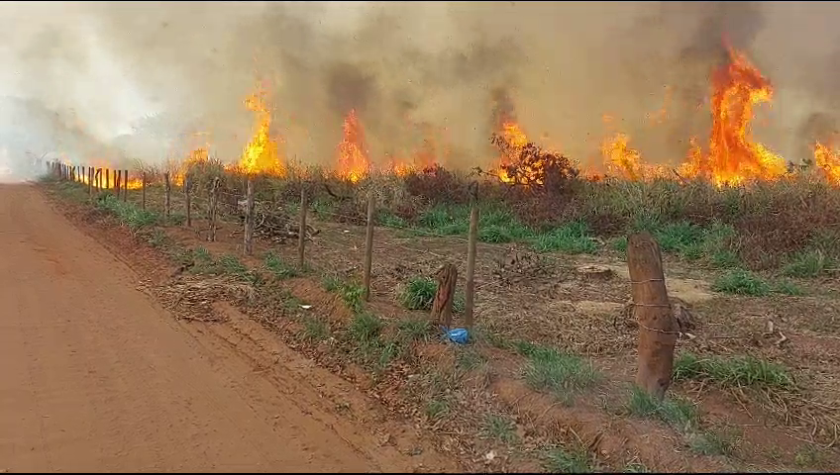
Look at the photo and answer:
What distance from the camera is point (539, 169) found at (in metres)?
16.1

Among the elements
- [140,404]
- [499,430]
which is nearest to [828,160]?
[499,430]

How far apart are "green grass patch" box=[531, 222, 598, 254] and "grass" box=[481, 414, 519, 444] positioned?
770cm

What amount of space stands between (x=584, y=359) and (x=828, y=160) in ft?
47.5

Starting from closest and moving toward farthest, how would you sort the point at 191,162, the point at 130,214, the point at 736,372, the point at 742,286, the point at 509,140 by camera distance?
the point at 736,372
the point at 742,286
the point at 130,214
the point at 509,140
the point at 191,162

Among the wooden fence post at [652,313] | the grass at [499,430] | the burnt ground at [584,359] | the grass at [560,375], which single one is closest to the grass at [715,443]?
the burnt ground at [584,359]

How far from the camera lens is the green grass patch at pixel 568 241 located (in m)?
11.5

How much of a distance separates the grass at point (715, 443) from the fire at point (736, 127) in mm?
14672

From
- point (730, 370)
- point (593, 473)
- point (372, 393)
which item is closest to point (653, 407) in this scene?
point (593, 473)

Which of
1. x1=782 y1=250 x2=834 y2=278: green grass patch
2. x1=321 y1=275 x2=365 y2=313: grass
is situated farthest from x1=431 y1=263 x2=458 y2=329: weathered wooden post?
x1=782 y1=250 x2=834 y2=278: green grass patch

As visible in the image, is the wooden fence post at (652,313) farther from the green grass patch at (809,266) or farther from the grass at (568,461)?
the green grass patch at (809,266)

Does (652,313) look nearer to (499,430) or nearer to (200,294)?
(499,430)

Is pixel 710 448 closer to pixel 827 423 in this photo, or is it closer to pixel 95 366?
pixel 827 423

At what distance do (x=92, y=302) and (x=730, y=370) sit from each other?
6493 mm

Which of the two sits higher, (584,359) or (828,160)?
(828,160)
